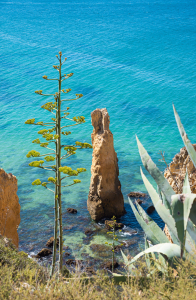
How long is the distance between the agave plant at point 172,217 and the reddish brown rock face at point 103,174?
9.18 metres

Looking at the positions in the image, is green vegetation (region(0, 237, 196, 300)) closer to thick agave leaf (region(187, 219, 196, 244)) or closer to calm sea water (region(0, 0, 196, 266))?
thick agave leaf (region(187, 219, 196, 244))

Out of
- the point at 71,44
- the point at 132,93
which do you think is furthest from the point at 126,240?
the point at 71,44

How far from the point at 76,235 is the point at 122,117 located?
17.7 metres

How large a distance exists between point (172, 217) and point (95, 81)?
3280 cm

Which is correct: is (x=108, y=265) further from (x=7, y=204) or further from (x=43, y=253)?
(x=7, y=204)

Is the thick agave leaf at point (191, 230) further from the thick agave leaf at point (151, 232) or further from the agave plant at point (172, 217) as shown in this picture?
the thick agave leaf at point (151, 232)

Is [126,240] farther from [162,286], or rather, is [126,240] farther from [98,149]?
[162,286]

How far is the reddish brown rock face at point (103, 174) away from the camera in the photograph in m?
13.7

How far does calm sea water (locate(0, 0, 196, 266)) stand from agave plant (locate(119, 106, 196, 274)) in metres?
8.84

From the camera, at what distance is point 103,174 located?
14.1 meters

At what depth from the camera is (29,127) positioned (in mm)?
29469

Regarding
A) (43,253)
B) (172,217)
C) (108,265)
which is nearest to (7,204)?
(43,253)

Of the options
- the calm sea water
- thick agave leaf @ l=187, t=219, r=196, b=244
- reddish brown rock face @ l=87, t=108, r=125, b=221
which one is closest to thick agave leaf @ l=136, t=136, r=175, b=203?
thick agave leaf @ l=187, t=219, r=196, b=244

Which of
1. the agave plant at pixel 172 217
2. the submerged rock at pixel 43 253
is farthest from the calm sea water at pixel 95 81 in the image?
the agave plant at pixel 172 217
